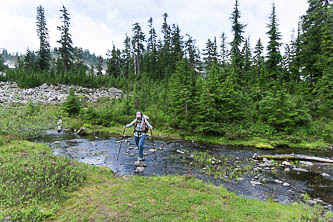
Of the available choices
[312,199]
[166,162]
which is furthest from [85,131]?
[312,199]

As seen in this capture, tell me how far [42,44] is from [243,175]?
6521 cm

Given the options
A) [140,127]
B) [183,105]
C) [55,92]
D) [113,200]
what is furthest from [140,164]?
[55,92]

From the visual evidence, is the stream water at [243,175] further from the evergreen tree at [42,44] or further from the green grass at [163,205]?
the evergreen tree at [42,44]

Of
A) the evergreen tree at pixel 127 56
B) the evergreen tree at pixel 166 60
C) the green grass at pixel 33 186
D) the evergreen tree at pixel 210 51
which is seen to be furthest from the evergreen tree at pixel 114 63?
the green grass at pixel 33 186

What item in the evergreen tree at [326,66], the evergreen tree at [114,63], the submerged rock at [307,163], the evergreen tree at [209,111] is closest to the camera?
the submerged rock at [307,163]

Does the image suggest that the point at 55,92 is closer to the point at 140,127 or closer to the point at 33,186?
the point at 140,127

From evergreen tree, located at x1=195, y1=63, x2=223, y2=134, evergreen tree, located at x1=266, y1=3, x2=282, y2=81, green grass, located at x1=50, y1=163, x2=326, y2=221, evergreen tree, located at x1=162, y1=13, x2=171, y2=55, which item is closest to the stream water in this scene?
green grass, located at x1=50, y1=163, x2=326, y2=221

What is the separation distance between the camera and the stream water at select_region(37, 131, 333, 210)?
8039mm

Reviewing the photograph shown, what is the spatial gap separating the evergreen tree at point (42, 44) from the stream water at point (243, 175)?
160ft

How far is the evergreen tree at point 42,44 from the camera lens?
52750 millimetres

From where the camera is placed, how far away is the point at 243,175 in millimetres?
9852

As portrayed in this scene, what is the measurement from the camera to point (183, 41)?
5266cm

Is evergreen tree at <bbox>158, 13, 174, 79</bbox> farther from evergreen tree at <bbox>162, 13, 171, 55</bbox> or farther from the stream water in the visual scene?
the stream water

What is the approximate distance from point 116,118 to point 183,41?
37768mm
